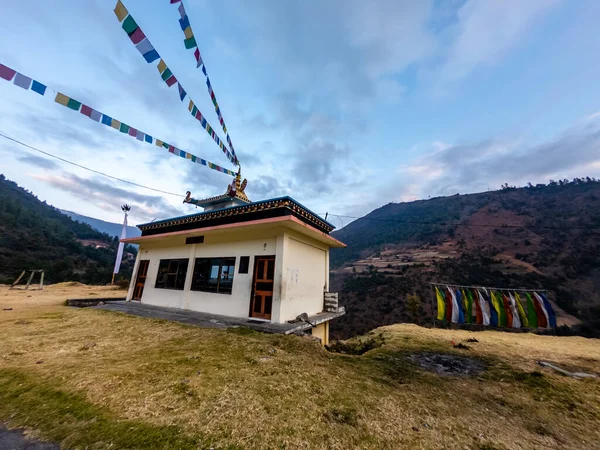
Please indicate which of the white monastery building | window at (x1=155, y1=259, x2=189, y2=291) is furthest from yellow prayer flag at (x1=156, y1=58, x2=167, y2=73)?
window at (x1=155, y1=259, x2=189, y2=291)

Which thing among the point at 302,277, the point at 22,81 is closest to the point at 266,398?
the point at 302,277

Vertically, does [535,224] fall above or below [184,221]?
above

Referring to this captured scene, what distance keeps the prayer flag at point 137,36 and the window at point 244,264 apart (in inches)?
284

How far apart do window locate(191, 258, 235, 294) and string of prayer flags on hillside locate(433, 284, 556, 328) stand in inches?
445

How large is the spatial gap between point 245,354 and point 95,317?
24.0 feet

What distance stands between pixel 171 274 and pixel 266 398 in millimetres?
10527

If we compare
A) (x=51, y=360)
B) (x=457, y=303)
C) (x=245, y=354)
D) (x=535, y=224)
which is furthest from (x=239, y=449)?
(x=535, y=224)

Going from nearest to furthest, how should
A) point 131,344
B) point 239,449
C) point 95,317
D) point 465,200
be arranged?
point 239,449, point 131,344, point 95,317, point 465,200

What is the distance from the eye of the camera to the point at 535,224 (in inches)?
2032

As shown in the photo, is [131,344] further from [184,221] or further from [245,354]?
[184,221]

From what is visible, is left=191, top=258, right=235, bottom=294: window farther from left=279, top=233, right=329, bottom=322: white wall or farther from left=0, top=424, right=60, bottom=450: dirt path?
left=0, top=424, right=60, bottom=450: dirt path

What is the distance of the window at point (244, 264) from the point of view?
9.31m

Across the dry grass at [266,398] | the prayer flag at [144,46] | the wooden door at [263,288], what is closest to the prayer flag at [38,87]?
the prayer flag at [144,46]

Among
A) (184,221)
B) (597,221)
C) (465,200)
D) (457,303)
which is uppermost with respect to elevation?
(465,200)
